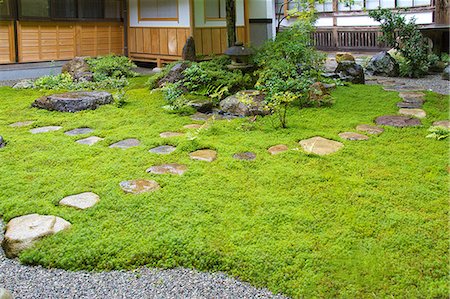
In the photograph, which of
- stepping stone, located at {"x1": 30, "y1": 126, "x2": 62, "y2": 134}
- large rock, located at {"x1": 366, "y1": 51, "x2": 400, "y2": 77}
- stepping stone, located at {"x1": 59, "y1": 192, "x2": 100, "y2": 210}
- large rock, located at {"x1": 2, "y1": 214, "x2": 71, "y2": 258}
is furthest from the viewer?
large rock, located at {"x1": 366, "y1": 51, "x2": 400, "y2": 77}

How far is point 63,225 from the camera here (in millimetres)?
3941

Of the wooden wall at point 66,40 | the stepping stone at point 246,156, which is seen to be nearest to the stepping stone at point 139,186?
the stepping stone at point 246,156

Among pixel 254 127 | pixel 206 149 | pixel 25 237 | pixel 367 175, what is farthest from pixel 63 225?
pixel 254 127

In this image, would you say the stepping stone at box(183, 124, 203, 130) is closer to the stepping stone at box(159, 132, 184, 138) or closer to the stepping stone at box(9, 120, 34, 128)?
the stepping stone at box(159, 132, 184, 138)

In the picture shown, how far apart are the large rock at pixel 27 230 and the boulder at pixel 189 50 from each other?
806 centimetres

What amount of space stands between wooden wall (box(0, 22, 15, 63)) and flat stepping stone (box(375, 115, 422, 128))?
30.3 feet

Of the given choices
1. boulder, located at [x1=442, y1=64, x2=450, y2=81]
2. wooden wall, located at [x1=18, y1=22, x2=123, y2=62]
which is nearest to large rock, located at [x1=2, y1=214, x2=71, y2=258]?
boulder, located at [x1=442, y1=64, x2=450, y2=81]

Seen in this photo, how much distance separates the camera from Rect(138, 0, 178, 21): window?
1316 centimetres

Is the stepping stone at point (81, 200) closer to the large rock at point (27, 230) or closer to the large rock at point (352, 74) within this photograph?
the large rock at point (27, 230)

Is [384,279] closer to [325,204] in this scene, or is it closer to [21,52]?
[325,204]

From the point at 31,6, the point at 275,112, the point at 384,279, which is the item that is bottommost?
the point at 384,279

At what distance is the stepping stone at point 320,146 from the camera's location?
221 inches

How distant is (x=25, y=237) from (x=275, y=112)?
164 inches

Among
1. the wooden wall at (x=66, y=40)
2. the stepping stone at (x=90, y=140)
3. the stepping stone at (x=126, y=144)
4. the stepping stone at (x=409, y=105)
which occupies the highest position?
the wooden wall at (x=66, y=40)
